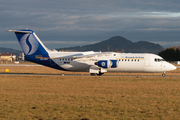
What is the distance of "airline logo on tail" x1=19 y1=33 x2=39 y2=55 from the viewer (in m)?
42.8

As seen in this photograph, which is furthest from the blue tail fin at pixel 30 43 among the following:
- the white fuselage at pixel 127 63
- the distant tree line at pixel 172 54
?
the distant tree line at pixel 172 54

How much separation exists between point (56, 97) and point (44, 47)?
25.0m

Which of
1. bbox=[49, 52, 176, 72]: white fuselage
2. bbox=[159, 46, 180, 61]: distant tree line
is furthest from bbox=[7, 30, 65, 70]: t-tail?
bbox=[159, 46, 180, 61]: distant tree line

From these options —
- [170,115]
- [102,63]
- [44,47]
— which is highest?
[44,47]

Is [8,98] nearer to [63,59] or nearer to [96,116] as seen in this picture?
[96,116]

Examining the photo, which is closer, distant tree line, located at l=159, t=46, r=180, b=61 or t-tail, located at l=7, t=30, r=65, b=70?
t-tail, located at l=7, t=30, r=65, b=70

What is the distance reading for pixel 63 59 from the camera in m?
42.8

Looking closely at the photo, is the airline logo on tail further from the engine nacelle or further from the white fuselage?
the engine nacelle

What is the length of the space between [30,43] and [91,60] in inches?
448

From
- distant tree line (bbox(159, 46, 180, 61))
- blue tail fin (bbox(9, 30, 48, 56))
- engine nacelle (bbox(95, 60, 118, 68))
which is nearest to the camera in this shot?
engine nacelle (bbox(95, 60, 118, 68))

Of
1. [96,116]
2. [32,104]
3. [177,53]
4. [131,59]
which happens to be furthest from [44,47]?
[177,53]

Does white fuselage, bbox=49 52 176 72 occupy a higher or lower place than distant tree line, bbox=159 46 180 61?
lower

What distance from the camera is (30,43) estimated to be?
4300 centimetres

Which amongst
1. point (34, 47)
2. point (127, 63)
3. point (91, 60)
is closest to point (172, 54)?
point (127, 63)
